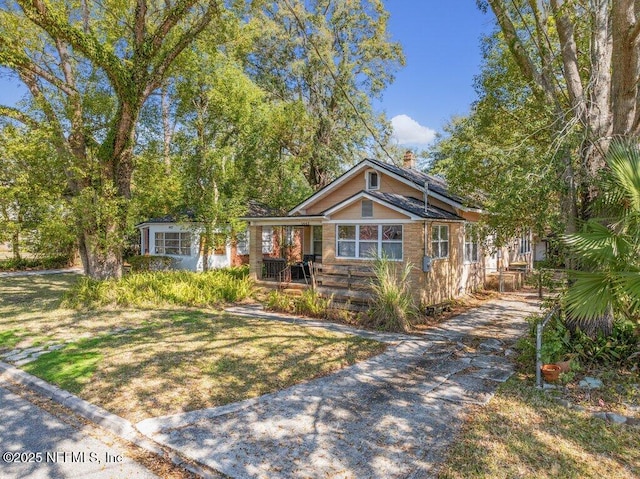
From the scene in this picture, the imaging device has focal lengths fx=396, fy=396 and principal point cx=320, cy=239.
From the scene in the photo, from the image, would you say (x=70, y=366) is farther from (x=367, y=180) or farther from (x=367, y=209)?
(x=367, y=180)

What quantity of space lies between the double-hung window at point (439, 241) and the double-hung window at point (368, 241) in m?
1.33

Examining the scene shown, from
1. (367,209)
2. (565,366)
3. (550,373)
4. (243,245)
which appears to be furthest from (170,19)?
(565,366)

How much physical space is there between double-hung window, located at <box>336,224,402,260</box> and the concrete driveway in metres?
5.77

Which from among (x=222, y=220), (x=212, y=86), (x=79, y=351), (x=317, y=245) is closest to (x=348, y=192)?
(x=317, y=245)

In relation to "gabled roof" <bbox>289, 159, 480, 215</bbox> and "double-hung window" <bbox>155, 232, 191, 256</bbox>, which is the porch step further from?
"double-hung window" <bbox>155, 232, 191, 256</bbox>

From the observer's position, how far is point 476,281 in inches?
672

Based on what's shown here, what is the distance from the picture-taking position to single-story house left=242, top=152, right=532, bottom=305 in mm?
12586

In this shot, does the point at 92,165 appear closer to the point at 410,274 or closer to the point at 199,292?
the point at 199,292

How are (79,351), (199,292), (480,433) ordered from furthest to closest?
(199,292)
(79,351)
(480,433)

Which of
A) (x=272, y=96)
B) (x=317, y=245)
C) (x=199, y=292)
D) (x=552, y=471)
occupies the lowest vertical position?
(x=552, y=471)

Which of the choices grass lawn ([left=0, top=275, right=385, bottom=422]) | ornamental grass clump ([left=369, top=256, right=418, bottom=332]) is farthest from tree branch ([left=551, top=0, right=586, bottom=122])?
grass lawn ([left=0, top=275, right=385, bottom=422])

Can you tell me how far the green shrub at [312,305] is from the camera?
1155 centimetres

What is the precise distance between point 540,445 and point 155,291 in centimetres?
1218

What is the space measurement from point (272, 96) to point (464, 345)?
78.3 feet
